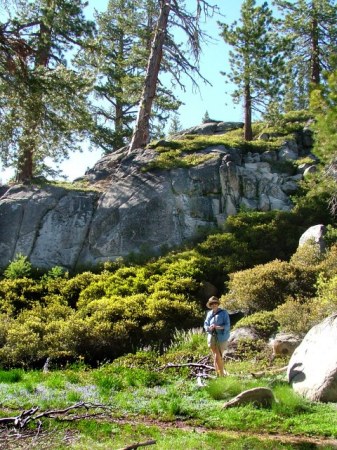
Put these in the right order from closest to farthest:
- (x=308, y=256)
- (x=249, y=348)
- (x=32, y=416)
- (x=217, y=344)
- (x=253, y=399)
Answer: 1. (x=32, y=416)
2. (x=253, y=399)
3. (x=217, y=344)
4. (x=249, y=348)
5. (x=308, y=256)

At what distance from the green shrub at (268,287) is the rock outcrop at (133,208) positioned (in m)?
4.11

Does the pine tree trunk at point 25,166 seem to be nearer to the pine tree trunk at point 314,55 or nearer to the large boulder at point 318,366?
the pine tree trunk at point 314,55

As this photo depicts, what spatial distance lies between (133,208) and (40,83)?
20.0ft

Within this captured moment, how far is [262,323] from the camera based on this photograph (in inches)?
477

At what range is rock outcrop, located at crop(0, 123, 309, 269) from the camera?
1784cm

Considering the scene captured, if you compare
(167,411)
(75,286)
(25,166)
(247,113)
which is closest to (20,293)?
(75,286)

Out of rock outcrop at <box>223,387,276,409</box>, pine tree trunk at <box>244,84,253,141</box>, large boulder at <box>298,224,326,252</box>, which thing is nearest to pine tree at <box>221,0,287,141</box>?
pine tree trunk at <box>244,84,253,141</box>

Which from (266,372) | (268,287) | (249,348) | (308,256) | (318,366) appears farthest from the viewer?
(308,256)

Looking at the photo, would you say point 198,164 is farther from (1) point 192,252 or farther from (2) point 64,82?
(2) point 64,82

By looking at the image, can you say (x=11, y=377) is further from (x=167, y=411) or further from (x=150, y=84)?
(x=150, y=84)

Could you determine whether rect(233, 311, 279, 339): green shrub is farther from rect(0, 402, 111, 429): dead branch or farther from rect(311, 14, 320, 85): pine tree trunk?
rect(311, 14, 320, 85): pine tree trunk

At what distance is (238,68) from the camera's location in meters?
23.0

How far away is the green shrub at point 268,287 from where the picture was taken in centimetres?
1353

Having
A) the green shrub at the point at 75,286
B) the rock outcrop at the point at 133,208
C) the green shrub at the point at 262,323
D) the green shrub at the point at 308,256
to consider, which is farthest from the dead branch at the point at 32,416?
the rock outcrop at the point at 133,208
